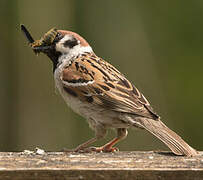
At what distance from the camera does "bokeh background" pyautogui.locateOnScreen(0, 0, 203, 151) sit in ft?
30.2

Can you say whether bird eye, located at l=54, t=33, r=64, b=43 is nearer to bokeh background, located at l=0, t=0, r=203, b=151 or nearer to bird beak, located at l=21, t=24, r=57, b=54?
bird beak, located at l=21, t=24, r=57, b=54

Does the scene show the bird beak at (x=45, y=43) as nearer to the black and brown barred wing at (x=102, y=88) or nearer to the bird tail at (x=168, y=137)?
the black and brown barred wing at (x=102, y=88)

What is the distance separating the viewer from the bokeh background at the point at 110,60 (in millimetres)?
9203

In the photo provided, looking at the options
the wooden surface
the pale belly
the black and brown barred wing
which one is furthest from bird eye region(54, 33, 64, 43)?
the wooden surface

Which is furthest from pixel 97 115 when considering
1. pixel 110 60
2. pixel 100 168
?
pixel 110 60

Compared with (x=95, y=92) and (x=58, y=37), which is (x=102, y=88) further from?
(x=58, y=37)

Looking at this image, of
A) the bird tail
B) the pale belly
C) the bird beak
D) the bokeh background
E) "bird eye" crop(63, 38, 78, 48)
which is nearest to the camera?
the bird tail

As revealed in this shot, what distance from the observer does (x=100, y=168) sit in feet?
11.7

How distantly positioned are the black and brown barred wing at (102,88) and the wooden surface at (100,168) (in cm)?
114

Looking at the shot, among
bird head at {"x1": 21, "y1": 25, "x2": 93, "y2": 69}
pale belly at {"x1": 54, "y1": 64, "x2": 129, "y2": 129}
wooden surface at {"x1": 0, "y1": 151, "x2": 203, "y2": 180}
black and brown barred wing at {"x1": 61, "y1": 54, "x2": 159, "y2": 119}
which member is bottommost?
wooden surface at {"x1": 0, "y1": 151, "x2": 203, "y2": 180}

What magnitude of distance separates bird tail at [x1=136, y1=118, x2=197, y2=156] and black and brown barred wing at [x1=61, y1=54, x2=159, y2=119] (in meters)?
0.08

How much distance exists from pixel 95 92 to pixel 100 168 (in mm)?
1775

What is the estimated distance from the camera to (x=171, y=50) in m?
9.83

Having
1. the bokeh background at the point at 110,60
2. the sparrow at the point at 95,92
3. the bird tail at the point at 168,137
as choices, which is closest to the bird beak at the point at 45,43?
the sparrow at the point at 95,92
